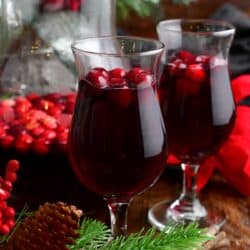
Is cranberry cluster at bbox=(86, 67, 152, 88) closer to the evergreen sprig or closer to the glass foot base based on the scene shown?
the evergreen sprig

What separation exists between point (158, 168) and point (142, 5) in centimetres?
79

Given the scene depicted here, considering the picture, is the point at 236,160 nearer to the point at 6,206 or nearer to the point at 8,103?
the point at 8,103

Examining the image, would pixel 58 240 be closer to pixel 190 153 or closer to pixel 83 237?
pixel 83 237

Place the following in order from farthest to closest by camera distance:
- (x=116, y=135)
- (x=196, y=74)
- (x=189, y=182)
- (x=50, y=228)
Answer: (x=189, y=182), (x=196, y=74), (x=116, y=135), (x=50, y=228)

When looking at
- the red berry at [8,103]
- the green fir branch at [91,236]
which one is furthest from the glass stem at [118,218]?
the red berry at [8,103]

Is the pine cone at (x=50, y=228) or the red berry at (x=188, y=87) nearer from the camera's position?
the pine cone at (x=50, y=228)

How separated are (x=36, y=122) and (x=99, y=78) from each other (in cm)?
27

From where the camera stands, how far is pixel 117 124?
1.00m

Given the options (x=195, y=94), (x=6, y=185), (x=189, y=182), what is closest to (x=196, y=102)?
(x=195, y=94)

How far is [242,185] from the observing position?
52.0 inches

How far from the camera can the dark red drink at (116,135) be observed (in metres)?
1.00

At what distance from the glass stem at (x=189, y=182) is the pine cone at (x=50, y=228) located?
396 millimetres

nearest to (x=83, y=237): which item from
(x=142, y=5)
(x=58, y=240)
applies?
(x=58, y=240)

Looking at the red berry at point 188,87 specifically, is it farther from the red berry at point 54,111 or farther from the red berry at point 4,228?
the red berry at point 4,228
